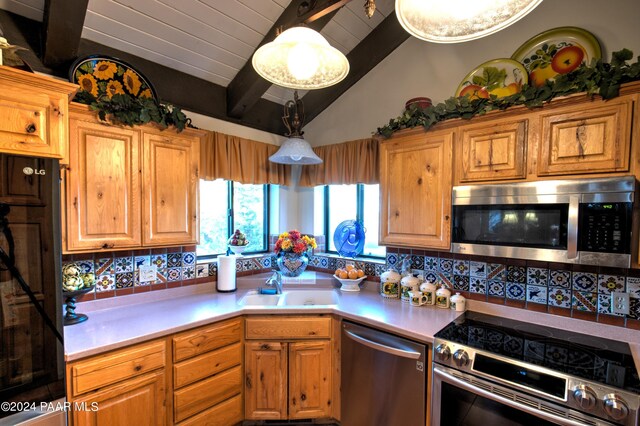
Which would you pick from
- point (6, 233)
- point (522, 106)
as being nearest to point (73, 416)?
point (6, 233)

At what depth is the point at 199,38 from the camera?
209 cm

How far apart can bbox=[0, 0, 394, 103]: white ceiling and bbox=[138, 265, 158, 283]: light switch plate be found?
1490 mm

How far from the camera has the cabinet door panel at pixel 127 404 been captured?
1414mm

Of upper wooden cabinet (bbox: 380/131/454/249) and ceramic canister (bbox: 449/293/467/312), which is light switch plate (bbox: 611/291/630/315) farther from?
upper wooden cabinet (bbox: 380/131/454/249)

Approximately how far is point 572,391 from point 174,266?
2433 mm

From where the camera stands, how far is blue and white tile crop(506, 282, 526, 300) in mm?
1877

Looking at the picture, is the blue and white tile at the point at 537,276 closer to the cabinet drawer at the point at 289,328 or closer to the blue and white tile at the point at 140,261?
the cabinet drawer at the point at 289,328

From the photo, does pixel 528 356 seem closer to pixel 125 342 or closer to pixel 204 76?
pixel 125 342

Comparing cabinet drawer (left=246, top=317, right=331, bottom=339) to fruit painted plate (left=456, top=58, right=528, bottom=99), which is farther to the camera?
cabinet drawer (left=246, top=317, right=331, bottom=339)

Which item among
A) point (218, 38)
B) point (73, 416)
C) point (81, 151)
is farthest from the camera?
point (218, 38)

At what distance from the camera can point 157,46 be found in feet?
6.72

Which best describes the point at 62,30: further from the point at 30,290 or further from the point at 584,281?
the point at 584,281

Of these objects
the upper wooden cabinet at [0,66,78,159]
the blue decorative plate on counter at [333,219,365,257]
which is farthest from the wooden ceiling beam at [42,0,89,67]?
the blue decorative plate on counter at [333,219,365,257]

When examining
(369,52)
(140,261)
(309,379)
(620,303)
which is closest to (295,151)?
(369,52)
